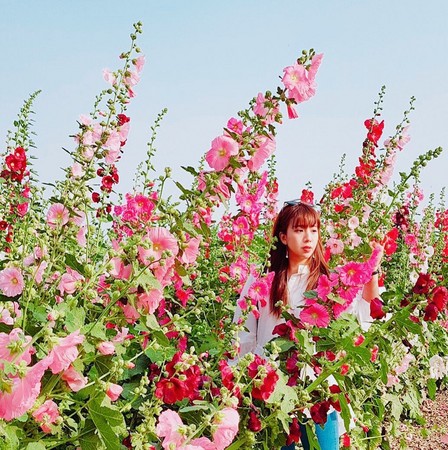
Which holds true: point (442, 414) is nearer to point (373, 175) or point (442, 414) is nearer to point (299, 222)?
point (373, 175)

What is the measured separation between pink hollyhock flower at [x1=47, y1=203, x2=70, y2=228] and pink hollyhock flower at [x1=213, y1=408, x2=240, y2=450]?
2.97 feet

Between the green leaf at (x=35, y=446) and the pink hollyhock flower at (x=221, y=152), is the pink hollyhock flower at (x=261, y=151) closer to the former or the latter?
the pink hollyhock flower at (x=221, y=152)

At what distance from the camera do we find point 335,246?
3.49 metres

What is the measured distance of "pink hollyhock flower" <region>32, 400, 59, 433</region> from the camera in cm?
167

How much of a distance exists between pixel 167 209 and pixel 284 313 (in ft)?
2.66

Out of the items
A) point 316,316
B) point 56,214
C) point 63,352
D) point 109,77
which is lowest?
point 63,352

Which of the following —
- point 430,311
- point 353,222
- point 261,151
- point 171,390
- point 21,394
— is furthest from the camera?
point 353,222

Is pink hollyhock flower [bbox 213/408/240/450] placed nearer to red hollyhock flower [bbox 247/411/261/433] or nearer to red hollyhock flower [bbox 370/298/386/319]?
red hollyhock flower [bbox 247/411/261/433]

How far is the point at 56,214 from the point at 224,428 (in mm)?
985

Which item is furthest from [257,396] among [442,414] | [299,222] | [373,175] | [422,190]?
[422,190]

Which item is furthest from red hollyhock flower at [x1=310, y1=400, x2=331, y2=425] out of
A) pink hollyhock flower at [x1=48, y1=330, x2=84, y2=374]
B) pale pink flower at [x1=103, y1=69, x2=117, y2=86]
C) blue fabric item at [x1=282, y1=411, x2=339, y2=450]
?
pale pink flower at [x1=103, y1=69, x2=117, y2=86]

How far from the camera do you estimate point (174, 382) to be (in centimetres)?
202

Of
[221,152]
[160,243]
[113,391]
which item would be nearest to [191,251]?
[160,243]

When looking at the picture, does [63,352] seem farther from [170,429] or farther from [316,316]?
[316,316]
